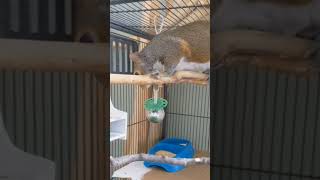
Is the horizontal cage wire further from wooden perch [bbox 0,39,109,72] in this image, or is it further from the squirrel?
wooden perch [bbox 0,39,109,72]

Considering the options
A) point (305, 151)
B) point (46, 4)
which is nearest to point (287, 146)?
point (305, 151)

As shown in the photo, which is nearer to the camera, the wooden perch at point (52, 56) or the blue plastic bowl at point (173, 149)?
the wooden perch at point (52, 56)

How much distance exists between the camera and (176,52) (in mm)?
811

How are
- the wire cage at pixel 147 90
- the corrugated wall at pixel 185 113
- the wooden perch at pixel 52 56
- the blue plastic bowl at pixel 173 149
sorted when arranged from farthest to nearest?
the corrugated wall at pixel 185 113 < the blue plastic bowl at pixel 173 149 < the wire cage at pixel 147 90 < the wooden perch at pixel 52 56

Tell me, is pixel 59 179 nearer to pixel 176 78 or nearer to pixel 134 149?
pixel 176 78

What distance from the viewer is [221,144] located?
0.34 meters

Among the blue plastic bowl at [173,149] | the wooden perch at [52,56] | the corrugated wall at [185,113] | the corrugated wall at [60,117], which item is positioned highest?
the wooden perch at [52,56]

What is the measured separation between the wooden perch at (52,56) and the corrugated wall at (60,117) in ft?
0.04

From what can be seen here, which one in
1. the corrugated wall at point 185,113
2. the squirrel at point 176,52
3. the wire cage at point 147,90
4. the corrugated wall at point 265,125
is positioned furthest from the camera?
the corrugated wall at point 185,113

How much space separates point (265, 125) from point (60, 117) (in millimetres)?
279

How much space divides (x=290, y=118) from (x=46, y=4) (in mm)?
346

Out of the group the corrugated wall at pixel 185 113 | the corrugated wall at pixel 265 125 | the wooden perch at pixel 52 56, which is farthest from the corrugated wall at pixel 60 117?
the corrugated wall at pixel 185 113

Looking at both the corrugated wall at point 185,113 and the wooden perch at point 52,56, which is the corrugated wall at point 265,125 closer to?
the wooden perch at point 52,56

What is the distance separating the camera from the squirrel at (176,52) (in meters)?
0.73
